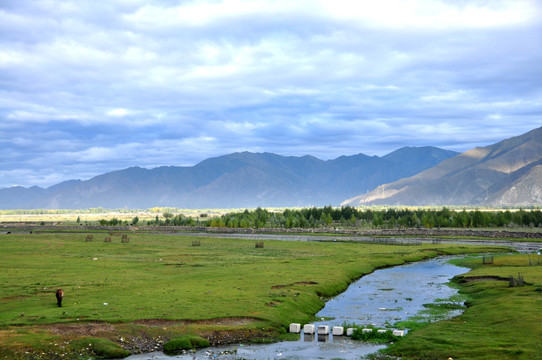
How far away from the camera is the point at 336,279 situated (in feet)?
222

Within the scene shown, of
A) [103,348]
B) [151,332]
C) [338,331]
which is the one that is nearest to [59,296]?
[151,332]

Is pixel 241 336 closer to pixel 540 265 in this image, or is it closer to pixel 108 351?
pixel 108 351

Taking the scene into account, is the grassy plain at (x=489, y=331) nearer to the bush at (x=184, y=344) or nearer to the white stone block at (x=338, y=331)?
the white stone block at (x=338, y=331)

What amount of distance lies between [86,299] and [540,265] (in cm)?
6286

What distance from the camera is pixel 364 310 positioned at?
164ft

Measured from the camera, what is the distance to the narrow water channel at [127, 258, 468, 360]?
35812 millimetres

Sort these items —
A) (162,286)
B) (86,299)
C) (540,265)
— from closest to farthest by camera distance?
(86,299)
(162,286)
(540,265)

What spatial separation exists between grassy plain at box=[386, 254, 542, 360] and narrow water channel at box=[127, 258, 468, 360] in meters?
3.26

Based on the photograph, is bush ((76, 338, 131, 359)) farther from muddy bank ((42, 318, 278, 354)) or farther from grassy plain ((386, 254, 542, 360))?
grassy plain ((386, 254, 542, 360))

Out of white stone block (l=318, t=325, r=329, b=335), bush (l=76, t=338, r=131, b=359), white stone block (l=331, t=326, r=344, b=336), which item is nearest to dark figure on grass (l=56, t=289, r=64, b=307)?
bush (l=76, t=338, r=131, b=359)

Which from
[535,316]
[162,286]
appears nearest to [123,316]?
[162,286]

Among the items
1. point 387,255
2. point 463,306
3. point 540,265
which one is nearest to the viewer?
point 463,306

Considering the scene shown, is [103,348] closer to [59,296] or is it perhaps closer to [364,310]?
[59,296]

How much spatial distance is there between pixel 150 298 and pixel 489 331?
94.7ft
